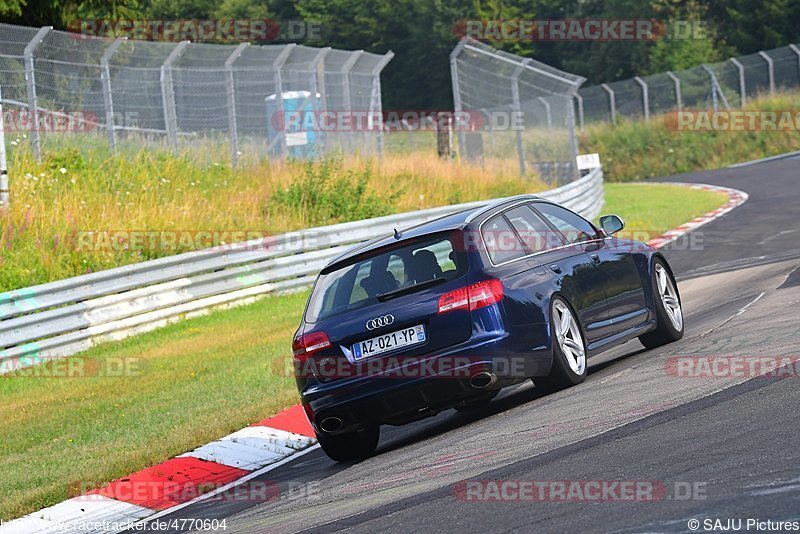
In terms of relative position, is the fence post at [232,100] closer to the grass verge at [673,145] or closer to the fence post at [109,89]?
the fence post at [109,89]

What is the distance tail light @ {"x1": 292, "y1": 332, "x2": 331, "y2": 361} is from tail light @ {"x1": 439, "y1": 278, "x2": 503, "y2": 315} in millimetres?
792

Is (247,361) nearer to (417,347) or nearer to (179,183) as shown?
(417,347)

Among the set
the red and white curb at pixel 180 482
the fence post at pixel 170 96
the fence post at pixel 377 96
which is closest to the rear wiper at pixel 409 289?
the red and white curb at pixel 180 482

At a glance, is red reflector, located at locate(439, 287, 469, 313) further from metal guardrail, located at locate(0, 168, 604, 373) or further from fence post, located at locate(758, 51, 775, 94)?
fence post, located at locate(758, 51, 775, 94)

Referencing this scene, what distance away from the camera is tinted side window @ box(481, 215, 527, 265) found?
8.96 m

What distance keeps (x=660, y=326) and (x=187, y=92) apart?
13587 mm

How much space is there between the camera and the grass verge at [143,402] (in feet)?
30.5

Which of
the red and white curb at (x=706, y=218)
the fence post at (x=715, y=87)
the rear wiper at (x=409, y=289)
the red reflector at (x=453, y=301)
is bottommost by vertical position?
the red and white curb at (x=706, y=218)

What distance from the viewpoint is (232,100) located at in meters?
23.2

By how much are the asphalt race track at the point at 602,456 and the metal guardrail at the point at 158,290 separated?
17.5 feet

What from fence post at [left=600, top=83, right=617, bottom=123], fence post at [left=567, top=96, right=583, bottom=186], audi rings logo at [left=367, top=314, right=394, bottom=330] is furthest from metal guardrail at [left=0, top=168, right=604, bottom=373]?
fence post at [left=600, top=83, right=617, bottom=123]

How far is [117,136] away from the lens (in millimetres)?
21297

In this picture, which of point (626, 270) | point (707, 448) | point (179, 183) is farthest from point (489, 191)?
point (707, 448)

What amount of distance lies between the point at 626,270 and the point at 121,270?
7001 millimetres
